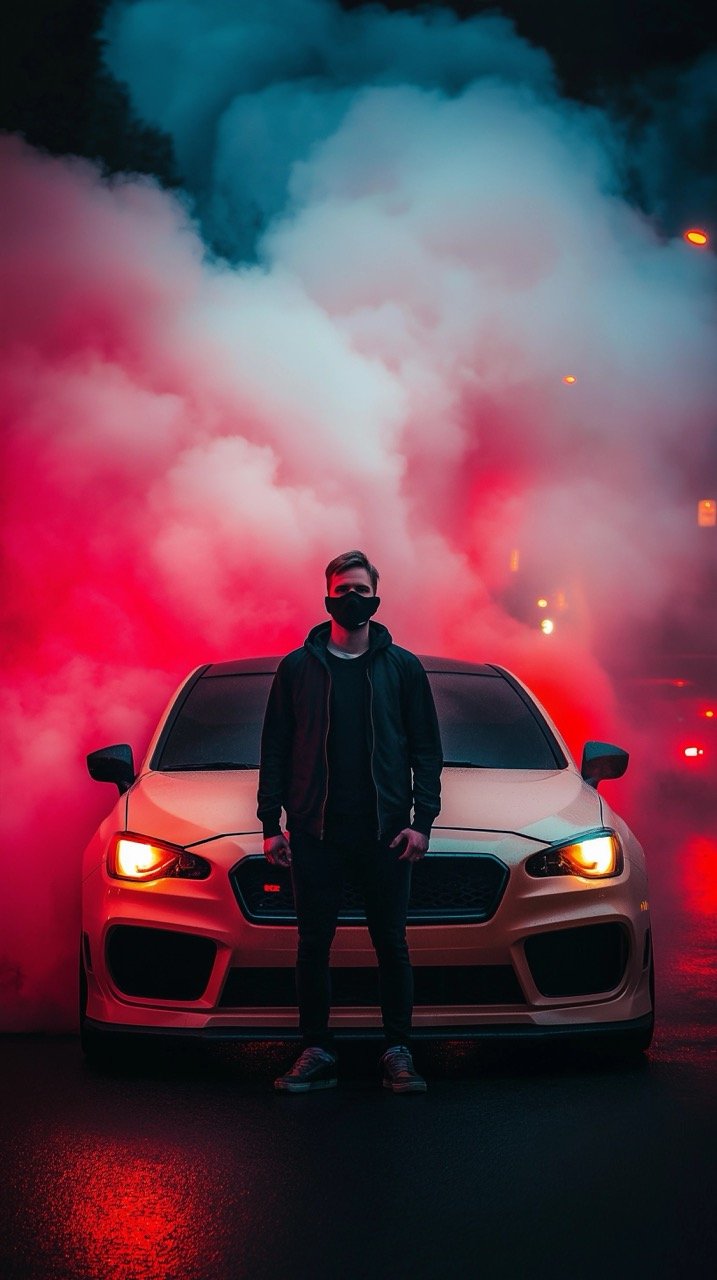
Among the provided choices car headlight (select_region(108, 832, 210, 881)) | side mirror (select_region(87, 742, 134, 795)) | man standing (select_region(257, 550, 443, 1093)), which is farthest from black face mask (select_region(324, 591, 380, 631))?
side mirror (select_region(87, 742, 134, 795))

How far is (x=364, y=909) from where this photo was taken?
5070 mm

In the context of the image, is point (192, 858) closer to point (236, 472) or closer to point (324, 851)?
point (324, 851)

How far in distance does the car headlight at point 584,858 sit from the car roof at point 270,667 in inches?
66.0

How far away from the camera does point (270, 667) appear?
674cm

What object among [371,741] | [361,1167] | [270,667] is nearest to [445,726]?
[270,667]

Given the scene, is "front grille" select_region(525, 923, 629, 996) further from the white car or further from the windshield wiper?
the windshield wiper

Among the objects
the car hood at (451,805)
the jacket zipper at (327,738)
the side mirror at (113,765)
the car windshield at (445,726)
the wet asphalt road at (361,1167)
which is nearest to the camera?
the wet asphalt road at (361,1167)

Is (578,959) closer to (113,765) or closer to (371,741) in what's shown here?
(371,741)

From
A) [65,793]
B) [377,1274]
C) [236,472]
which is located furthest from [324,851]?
[236,472]

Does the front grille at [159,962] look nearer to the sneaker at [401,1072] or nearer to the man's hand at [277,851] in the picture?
the man's hand at [277,851]

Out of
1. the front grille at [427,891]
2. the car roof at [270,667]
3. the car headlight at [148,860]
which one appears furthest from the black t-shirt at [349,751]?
the car roof at [270,667]

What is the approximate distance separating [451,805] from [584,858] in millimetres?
502

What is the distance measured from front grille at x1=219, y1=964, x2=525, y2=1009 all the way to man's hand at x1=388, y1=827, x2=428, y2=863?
41 centimetres

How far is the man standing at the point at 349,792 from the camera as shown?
486 cm
